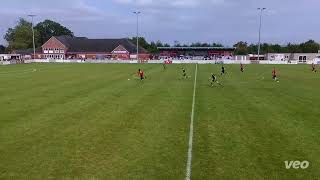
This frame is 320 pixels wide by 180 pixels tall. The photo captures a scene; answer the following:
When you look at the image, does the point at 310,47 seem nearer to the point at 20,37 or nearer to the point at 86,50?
the point at 86,50

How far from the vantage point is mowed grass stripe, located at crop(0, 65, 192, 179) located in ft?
37.5

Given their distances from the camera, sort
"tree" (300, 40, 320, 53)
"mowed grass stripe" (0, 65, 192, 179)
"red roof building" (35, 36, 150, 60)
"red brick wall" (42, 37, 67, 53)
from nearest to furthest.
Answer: "mowed grass stripe" (0, 65, 192, 179), "red roof building" (35, 36, 150, 60), "red brick wall" (42, 37, 67, 53), "tree" (300, 40, 320, 53)

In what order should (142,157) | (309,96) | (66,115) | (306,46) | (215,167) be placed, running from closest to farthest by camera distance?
1. (215,167)
2. (142,157)
3. (66,115)
4. (309,96)
5. (306,46)

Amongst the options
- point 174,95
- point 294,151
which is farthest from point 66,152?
point 174,95

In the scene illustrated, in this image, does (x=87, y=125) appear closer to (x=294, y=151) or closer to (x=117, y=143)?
(x=117, y=143)

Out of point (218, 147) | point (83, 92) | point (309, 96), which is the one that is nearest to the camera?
point (218, 147)

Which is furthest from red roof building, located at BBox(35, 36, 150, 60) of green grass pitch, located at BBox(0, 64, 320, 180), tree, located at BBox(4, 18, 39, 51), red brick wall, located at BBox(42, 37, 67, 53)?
green grass pitch, located at BBox(0, 64, 320, 180)

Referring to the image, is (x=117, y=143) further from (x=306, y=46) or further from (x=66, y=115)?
(x=306, y=46)

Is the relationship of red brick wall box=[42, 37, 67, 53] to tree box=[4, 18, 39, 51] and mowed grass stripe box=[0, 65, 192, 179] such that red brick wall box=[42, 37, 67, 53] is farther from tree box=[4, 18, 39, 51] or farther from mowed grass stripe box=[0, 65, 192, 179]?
mowed grass stripe box=[0, 65, 192, 179]

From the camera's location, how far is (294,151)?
13.5 meters

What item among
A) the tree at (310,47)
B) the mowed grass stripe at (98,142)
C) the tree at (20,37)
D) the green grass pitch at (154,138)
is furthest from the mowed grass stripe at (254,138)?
the tree at (20,37)


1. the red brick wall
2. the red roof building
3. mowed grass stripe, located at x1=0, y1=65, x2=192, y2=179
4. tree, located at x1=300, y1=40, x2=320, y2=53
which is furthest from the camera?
tree, located at x1=300, y1=40, x2=320, y2=53

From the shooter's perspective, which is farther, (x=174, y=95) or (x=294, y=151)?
(x=174, y=95)

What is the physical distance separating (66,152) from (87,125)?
14.9 feet
